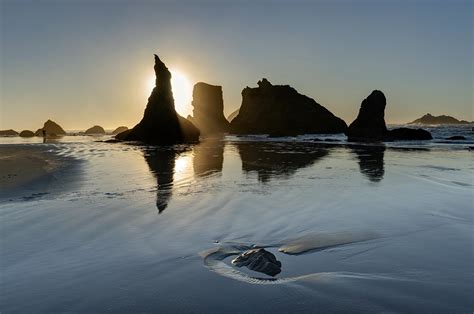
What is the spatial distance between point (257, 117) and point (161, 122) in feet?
301

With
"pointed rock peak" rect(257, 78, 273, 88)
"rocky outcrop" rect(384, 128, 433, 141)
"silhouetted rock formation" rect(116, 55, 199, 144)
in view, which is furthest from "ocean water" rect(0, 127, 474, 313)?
"pointed rock peak" rect(257, 78, 273, 88)

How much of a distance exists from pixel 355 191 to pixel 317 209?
11.9 ft

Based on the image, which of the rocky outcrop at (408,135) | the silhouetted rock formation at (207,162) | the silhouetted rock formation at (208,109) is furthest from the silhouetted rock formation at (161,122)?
the silhouetted rock formation at (208,109)

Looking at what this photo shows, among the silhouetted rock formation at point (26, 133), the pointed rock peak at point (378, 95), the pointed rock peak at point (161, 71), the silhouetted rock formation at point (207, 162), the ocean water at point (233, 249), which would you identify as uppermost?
the pointed rock peak at point (161, 71)

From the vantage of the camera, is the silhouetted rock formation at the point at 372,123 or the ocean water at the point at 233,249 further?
the silhouetted rock formation at the point at 372,123

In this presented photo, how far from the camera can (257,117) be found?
158750 mm

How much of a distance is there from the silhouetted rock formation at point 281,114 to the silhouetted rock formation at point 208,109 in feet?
36.0

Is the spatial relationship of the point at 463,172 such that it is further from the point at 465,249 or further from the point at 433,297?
the point at 433,297

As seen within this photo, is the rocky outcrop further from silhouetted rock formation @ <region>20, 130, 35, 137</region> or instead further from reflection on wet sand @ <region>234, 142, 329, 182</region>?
silhouetted rock formation @ <region>20, 130, 35, 137</region>

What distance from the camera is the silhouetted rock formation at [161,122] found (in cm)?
6962

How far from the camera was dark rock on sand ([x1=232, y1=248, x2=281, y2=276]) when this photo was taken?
546 cm

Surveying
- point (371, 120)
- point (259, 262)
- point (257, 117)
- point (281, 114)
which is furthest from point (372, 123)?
point (257, 117)

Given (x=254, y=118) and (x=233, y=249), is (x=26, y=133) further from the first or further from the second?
(x=233, y=249)

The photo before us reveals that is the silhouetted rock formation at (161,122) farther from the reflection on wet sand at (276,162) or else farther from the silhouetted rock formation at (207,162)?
the reflection on wet sand at (276,162)
